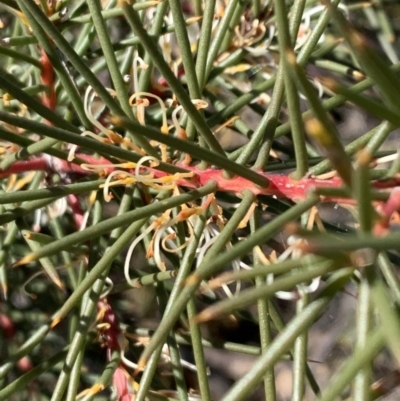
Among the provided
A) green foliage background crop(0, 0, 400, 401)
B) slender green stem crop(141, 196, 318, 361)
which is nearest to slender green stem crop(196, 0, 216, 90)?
green foliage background crop(0, 0, 400, 401)

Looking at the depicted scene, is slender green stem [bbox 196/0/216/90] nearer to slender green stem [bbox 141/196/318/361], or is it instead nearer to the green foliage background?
the green foliage background

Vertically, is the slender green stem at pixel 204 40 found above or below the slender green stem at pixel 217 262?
above

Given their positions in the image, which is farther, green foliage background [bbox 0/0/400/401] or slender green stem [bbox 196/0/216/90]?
slender green stem [bbox 196/0/216/90]

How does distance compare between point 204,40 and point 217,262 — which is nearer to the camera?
point 217,262

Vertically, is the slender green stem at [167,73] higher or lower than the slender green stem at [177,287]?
higher

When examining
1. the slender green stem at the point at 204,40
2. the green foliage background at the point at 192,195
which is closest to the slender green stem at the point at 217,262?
the green foliage background at the point at 192,195

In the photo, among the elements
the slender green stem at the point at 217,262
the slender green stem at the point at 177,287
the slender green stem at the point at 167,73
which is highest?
the slender green stem at the point at 167,73

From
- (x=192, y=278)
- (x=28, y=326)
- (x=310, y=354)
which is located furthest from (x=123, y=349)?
(x=310, y=354)

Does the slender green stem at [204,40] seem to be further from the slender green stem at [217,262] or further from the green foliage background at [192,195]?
the slender green stem at [217,262]

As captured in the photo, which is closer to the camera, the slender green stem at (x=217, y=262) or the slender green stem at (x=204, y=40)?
the slender green stem at (x=217, y=262)

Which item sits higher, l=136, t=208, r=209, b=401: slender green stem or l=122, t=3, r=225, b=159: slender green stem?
l=122, t=3, r=225, b=159: slender green stem

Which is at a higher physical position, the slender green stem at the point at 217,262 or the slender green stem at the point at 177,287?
the slender green stem at the point at 217,262
